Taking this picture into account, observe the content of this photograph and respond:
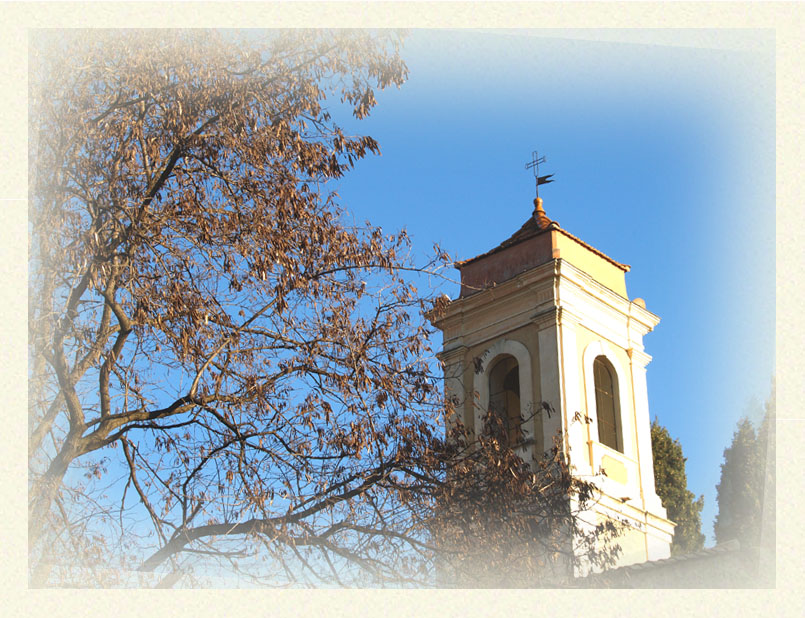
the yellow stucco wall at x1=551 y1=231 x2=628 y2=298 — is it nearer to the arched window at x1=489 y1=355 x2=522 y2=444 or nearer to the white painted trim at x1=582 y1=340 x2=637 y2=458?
the white painted trim at x1=582 y1=340 x2=637 y2=458

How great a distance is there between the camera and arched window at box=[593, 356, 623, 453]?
13.7m

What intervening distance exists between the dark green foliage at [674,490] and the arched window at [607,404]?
428 mm

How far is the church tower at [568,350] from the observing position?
13.1 m

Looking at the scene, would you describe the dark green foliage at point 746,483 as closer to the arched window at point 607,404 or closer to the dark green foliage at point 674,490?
the dark green foliage at point 674,490

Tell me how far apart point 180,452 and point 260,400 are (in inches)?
22.6

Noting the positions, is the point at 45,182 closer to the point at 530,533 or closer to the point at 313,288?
the point at 313,288

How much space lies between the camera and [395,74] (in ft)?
23.9

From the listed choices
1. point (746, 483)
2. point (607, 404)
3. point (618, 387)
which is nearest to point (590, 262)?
point (618, 387)

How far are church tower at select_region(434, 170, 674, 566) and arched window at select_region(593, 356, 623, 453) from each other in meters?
0.01

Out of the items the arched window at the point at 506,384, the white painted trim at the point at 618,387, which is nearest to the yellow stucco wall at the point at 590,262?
the white painted trim at the point at 618,387

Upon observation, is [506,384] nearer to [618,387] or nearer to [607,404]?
[607,404]

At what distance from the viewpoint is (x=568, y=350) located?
13570 mm

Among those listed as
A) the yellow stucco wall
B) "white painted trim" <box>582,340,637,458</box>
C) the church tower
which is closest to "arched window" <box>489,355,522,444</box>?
the church tower

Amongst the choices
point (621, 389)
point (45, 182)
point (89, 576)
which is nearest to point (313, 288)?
point (45, 182)
